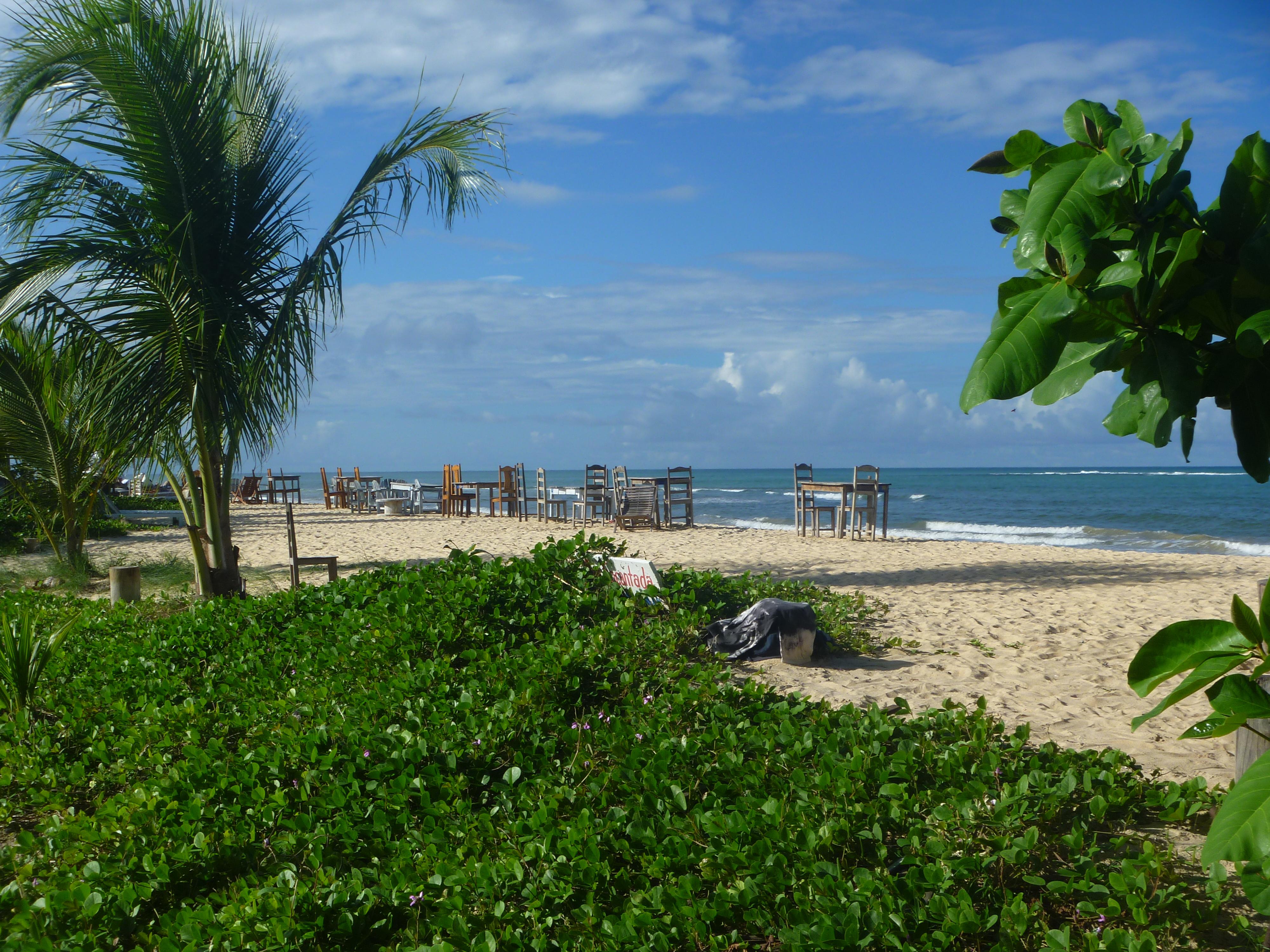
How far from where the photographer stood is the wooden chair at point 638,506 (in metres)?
16.7

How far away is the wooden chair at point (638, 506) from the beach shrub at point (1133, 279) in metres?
15.8

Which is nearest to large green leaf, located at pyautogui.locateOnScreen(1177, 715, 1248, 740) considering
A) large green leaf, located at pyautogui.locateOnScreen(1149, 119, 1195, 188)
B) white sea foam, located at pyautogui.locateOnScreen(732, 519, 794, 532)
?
large green leaf, located at pyautogui.locateOnScreen(1149, 119, 1195, 188)

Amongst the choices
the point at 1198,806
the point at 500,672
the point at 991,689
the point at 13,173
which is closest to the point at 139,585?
the point at 13,173

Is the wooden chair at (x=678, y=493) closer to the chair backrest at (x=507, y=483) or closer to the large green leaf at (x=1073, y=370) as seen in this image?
the chair backrest at (x=507, y=483)

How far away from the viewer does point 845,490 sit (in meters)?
15.1

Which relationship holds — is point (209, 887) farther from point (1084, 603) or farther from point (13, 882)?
point (1084, 603)

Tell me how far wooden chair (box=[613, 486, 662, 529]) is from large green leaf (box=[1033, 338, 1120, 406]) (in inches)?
623

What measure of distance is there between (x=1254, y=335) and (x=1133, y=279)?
0.45ft

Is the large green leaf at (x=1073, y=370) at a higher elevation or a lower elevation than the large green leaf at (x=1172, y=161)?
lower

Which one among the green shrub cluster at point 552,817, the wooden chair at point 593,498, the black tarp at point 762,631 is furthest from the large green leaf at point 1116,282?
the wooden chair at point 593,498

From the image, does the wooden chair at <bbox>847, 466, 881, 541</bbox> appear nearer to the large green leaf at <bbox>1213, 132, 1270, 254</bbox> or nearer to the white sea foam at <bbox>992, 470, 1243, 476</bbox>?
the large green leaf at <bbox>1213, 132, 1270, 254</bbox>

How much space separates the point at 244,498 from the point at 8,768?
3065cm

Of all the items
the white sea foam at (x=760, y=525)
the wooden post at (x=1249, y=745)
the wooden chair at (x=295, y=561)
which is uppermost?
the wooden chair at (x=295, y=561)

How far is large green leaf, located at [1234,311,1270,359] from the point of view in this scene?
0.76 meters
